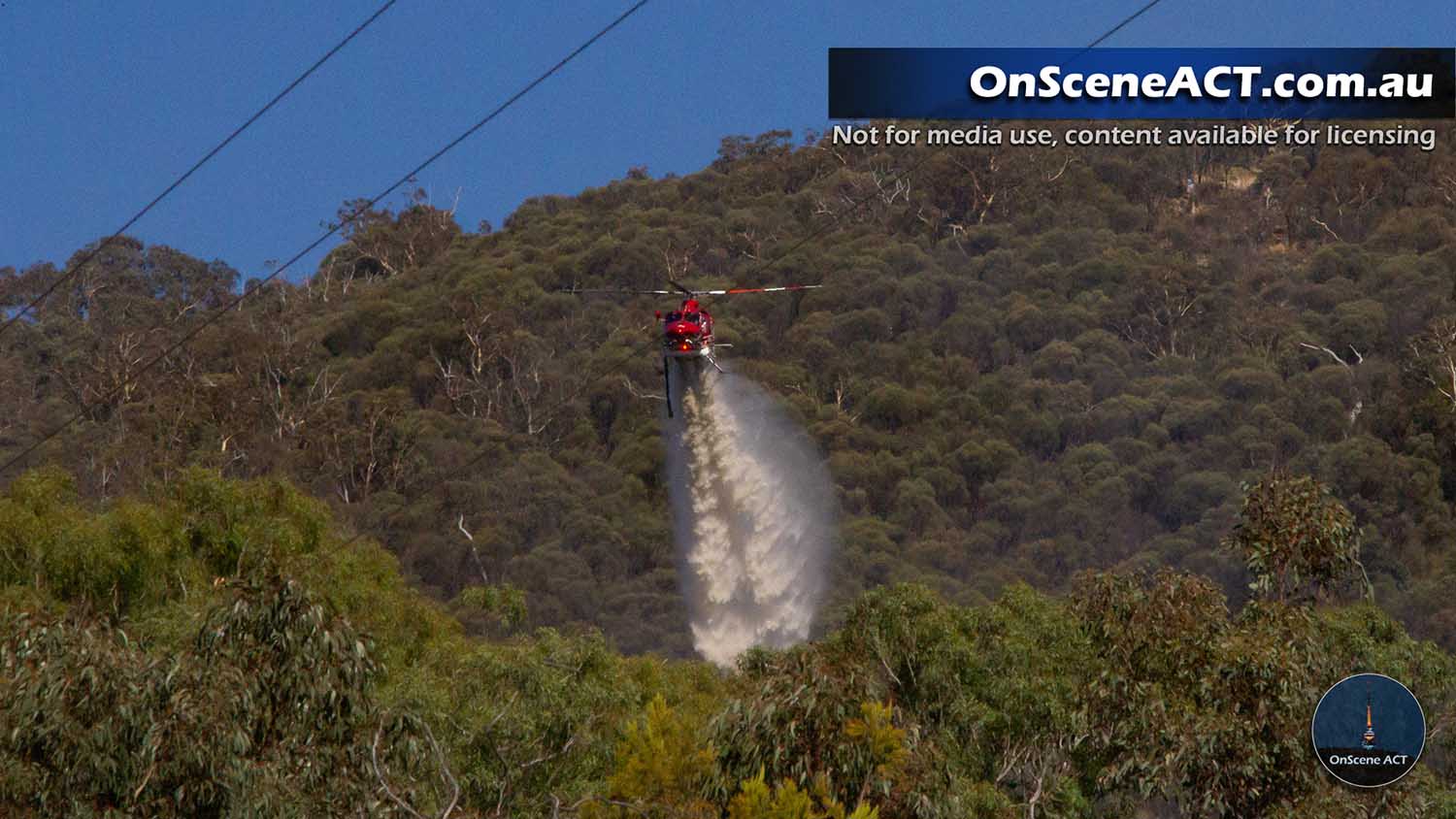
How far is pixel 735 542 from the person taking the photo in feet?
224

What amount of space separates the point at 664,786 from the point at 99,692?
504 centimetres

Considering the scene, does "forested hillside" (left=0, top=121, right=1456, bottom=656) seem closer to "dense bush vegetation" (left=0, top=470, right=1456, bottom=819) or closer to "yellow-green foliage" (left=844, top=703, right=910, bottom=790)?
"dense bush vegetation" (left=0, top=470, right=1456, bottom=819)

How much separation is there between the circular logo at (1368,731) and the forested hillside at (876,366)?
1647 inches

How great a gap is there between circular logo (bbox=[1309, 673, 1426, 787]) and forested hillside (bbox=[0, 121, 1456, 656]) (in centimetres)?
4184

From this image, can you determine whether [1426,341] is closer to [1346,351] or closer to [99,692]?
[1346,351]

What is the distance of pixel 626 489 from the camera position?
288ft

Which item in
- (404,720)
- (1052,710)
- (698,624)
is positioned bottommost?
(698,624)

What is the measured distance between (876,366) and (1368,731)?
7649cm

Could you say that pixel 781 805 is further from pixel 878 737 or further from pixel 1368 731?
pixel 1368 731

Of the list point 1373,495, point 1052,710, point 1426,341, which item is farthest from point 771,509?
point 1052,710

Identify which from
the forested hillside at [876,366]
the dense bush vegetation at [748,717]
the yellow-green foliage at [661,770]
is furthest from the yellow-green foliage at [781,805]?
the forested hillside at [876,366]

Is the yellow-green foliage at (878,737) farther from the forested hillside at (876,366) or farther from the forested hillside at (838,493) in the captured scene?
the forested hillside at (876,366)

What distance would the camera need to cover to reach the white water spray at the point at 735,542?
218 ft

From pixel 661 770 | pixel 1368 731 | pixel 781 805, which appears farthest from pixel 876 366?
pixel 781 805
